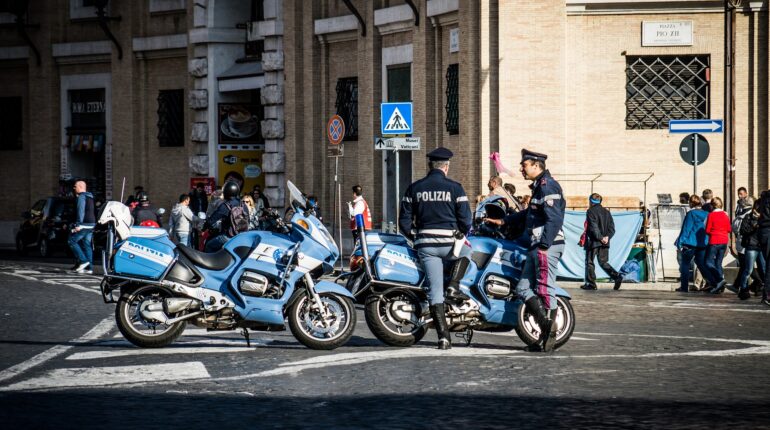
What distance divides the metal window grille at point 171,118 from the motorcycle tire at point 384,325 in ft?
88.3

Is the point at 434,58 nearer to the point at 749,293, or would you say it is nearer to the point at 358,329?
the point at 749,293

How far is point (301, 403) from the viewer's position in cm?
918

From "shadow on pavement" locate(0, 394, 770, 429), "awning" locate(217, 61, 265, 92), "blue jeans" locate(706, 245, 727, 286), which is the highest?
"awning" locate(217, 61, 265, 92)

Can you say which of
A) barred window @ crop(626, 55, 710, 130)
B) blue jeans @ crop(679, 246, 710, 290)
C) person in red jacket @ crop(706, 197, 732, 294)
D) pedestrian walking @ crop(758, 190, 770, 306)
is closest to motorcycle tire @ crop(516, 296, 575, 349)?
pedestrian walking @ crop(758, 190, 770, 306)

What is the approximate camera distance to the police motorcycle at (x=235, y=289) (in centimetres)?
1212

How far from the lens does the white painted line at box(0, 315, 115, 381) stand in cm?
1074

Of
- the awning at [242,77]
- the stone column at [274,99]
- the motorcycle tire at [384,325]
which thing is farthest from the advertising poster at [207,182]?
the motorcycle tire at [384,325]

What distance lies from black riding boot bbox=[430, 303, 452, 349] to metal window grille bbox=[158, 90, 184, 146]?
27182 millimetres

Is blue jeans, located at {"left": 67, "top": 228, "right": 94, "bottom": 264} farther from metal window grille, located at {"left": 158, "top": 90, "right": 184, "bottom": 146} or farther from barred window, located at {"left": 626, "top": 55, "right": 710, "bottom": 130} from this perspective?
metal window grille, located at {"left": 158, "top": 90, "right": 184, "bottom": 146}

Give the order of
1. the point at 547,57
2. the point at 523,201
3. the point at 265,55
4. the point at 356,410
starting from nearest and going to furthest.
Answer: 1. the point at 356,410
2. the point at 523,201
3. the point at 547,57
4. the point at 265,55

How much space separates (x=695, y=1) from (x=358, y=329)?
1487 cm

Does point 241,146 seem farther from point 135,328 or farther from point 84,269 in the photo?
point 135,328

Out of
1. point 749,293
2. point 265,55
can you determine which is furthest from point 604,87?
point 265,55

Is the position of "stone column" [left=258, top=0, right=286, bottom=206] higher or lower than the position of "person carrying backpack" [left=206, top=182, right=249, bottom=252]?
higher
